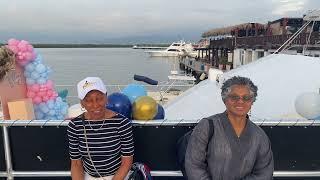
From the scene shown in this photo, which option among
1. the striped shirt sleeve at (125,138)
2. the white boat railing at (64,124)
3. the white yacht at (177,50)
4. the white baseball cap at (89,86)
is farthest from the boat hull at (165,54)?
the white baseball cap at (89,86)

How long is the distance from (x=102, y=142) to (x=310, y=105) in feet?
7.04

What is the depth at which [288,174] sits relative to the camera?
382cm

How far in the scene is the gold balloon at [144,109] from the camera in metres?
3.61

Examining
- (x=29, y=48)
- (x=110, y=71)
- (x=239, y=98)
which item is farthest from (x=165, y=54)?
(x=239, y=98)

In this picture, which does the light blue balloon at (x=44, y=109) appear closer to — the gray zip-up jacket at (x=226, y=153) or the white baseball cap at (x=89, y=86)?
the white baseball cap at (x=89, y=86)

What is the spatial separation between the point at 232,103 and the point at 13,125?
7.04 ft

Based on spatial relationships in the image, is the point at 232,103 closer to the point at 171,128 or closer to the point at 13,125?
the point at 171,128

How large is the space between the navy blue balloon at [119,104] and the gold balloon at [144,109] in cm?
6

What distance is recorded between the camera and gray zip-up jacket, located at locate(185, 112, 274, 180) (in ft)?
9.21

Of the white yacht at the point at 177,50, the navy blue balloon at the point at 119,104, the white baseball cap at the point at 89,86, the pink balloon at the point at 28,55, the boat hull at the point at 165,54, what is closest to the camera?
the white baseball cap at the point at 89,86

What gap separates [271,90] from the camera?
18.4 ft

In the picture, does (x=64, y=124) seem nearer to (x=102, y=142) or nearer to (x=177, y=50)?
(x=102, y=142)

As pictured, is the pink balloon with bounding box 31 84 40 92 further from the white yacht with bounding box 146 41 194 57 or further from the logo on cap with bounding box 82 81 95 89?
the white yacht with bounding box 146 41 194 57

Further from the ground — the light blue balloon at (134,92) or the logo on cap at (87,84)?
the logo on cap at (87,84)
